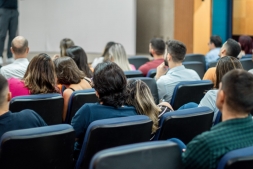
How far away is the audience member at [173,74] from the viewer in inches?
181

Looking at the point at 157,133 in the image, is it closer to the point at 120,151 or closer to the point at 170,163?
the point at 170,163

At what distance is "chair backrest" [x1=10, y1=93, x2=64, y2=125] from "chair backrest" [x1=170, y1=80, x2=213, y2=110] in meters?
1.07

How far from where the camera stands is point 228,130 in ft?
6.75

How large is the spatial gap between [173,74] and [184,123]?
187 centimetres

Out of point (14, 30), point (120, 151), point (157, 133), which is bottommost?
point (157, 133)

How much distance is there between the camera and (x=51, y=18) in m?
9.98

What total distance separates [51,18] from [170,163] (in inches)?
330

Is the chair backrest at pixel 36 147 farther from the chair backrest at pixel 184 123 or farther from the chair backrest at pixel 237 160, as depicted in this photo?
the chair backrest at pixel 237 160

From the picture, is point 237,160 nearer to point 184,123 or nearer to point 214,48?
point 184,123

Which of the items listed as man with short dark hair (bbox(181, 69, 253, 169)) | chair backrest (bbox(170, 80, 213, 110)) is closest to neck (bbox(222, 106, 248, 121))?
man with short dark hair (bbox(181, 69, 253, 169))

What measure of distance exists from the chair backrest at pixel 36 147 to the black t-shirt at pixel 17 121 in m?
0.30

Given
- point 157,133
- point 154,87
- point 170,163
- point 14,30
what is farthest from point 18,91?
point 14,30

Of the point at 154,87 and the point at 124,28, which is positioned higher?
the point at 124,28

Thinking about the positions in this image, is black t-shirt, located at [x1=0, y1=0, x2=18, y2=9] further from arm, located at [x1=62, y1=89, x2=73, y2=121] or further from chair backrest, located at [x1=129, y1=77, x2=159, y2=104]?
arm, located at [x1=62, y1=89, x2=73, y2=121]
